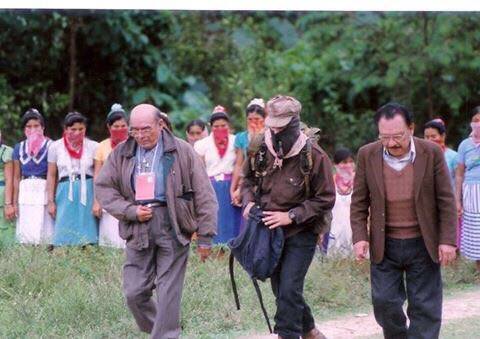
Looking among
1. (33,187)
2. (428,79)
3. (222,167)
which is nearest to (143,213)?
(33,187)

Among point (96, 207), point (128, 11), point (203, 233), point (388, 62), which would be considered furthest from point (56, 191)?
point (388, 62)

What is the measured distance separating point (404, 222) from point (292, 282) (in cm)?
85

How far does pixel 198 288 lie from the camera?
9.16 m

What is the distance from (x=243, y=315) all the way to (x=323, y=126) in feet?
35.4

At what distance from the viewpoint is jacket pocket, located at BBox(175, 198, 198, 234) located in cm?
740

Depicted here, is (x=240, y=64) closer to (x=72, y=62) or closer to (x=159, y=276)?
(x=72, y=62)

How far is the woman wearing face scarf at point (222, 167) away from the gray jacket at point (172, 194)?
3773 millimetres

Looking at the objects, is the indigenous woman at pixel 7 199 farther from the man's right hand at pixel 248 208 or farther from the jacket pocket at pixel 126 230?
the man's right hand at pixel 248 208

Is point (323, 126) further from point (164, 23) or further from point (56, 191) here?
point (56, 191)

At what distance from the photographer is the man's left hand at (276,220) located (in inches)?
287

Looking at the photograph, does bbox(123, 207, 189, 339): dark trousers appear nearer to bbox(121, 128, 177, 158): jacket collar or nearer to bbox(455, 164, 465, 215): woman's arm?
bbox(121, 128, 177, 158): jacket collar

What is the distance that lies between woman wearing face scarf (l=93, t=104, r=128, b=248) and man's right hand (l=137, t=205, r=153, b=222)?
11.0 ft

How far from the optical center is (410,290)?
23.4ft

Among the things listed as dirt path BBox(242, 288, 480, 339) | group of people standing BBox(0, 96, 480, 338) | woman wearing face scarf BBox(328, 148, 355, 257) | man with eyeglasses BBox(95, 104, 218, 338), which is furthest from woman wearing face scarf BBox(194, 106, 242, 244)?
man with eyeglasses BBox(95, 104, 218, 338)
